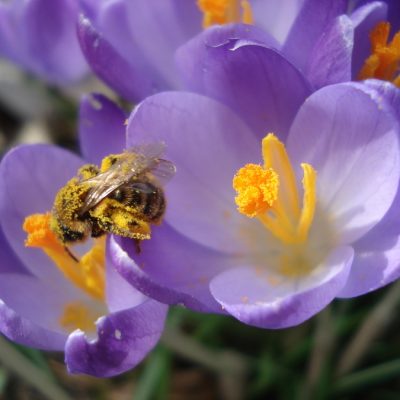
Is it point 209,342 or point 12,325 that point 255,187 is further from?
point 209,342

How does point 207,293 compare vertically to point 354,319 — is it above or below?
above

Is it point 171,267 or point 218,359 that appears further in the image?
point 218,359

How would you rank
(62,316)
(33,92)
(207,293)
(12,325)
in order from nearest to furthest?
(12,325)
(207,293)
(62,316)
(33,92)

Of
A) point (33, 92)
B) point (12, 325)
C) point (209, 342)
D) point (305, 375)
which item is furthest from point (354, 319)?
point (33, 92)

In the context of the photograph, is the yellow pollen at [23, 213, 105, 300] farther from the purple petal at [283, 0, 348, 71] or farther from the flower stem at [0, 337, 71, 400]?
the purple petal at [283, 0, 348, 71]

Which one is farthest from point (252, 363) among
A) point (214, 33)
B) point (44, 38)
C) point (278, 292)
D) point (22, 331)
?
point (44, 38)

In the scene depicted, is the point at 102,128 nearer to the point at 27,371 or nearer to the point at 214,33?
the point at 214,33
